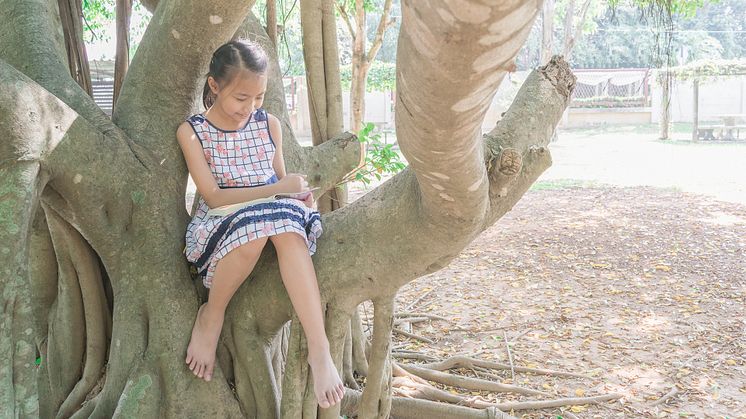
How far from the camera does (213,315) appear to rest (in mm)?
2521

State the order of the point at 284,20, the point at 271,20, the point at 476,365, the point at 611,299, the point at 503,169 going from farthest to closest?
the point at 611,299 → the point at 284,20 → the point at 476,365 → the point at 271,20 → the point at 503,169

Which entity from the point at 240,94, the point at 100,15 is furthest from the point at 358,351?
the point at 100,15

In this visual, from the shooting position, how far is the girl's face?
95.4 inches

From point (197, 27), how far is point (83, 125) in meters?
0.54

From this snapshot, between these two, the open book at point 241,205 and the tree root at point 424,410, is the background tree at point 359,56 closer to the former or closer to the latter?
the tree root at point 424,410

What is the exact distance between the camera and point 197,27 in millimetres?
2627

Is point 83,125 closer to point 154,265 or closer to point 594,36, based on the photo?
point 154,265

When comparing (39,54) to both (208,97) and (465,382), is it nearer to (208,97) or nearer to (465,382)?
(208,97)

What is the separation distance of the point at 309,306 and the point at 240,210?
392mm

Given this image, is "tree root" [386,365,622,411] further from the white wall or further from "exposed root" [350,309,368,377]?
the white wall

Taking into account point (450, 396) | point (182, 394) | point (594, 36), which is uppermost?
point (594, 36)

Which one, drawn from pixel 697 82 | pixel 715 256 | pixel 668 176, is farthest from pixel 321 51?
pixel 697 82

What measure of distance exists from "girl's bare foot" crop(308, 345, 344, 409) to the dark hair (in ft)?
3.17

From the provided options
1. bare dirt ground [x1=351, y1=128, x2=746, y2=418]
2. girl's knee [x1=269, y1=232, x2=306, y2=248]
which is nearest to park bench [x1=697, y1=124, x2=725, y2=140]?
bare dirt ground [x1=351, y1=128, x2=746, y2=418]
